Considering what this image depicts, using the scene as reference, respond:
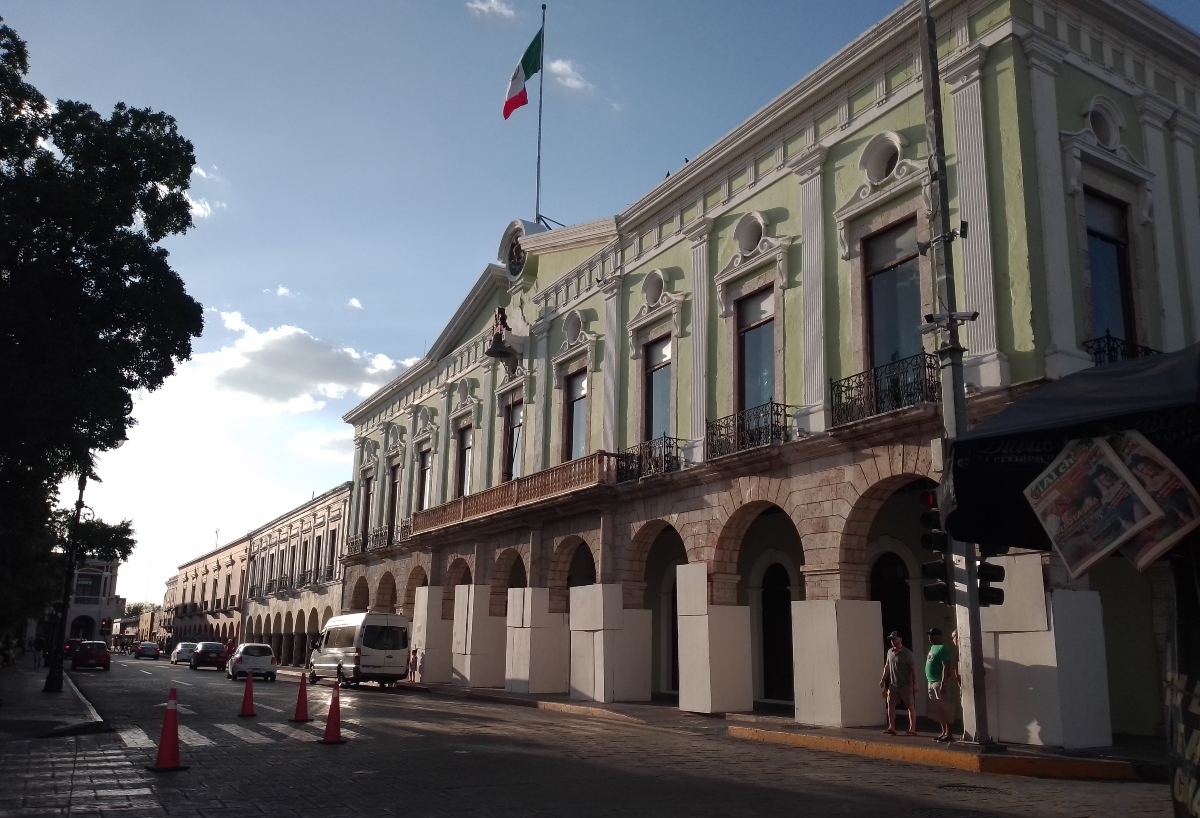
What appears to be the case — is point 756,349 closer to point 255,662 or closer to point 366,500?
point 255,662

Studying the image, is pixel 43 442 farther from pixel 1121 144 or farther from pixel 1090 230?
pixel 1121 144

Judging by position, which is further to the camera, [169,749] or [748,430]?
[748,430]

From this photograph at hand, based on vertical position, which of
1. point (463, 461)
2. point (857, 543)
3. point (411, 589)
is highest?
point (463, 461)

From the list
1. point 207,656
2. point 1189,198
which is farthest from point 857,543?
point 207,656

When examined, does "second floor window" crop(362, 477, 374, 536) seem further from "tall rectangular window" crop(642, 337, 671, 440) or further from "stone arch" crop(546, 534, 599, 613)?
"tall rectangular window" crop(642, 337, 671, 440)

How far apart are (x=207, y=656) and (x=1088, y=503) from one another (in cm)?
4769

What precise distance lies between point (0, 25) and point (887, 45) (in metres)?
13.5

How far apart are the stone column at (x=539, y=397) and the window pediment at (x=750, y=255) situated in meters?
7.86

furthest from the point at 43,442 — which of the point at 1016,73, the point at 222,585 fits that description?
the point at 222,585

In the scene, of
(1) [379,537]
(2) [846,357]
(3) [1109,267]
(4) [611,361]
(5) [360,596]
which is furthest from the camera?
(5) [360,596]

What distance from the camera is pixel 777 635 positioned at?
2044 centimetres

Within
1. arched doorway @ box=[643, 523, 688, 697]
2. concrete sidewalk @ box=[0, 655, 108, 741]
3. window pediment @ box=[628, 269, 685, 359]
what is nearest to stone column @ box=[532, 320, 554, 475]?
window pediment @ box=[628, 269, 685, 359]

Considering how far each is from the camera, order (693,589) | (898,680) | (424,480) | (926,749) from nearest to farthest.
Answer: (926,749), (898,680), (693,589), (424,480)

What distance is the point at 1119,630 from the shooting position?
14094 millimetres
